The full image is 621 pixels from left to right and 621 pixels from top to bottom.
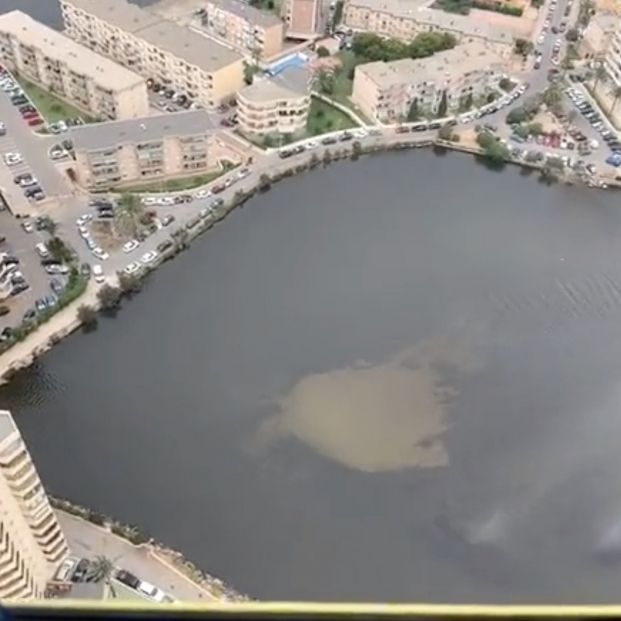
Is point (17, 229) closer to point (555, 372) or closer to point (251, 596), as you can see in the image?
point (251, 596)

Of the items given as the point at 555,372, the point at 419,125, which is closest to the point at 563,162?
the point at 419,125

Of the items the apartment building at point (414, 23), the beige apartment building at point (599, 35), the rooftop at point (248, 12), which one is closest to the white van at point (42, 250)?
the rooftop at point (248, 12)

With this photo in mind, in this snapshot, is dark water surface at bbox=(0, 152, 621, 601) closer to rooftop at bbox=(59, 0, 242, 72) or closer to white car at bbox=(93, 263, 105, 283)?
white car at bbox=(93, 263, 105, 283)

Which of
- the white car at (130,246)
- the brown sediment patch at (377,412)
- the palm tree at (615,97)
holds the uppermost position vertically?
the palm tree at (615,97)

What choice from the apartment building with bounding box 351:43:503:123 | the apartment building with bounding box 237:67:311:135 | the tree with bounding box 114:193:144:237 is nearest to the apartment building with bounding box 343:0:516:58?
the apartment building with bounding box 351:43:503:123

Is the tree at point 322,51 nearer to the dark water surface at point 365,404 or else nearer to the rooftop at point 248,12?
the rooftop at point 248,12

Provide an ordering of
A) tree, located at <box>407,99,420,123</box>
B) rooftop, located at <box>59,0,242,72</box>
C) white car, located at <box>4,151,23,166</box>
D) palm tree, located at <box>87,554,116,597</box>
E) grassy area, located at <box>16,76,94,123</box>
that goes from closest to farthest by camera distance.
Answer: palm tree, located at <box>87,554,116,597</box>
white car, located at <box>4,151,23,166</box>
grassy area, located at <box>16,76,94,123</box>
rooftop, located at <box>59,0,242,72</box>
tree, located at <box>407,99,420,123</box>
